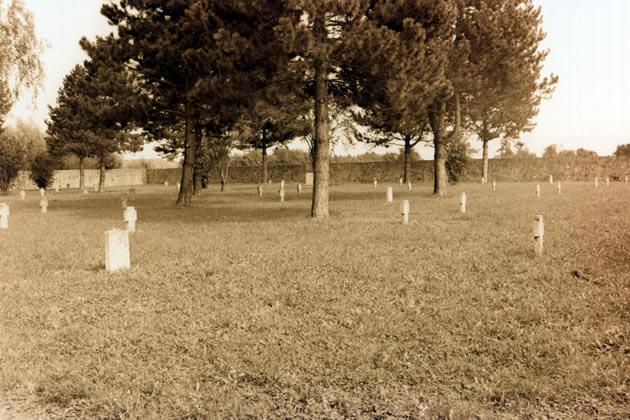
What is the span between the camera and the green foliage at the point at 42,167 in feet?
130

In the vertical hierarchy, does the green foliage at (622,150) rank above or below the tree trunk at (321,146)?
above

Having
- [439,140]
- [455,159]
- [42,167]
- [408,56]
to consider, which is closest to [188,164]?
[408,56]

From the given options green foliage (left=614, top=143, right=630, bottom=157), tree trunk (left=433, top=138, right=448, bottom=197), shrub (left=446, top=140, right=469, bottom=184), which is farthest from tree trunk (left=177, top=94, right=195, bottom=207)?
green foliage (left=614, top=143, right=630, bottom=157)

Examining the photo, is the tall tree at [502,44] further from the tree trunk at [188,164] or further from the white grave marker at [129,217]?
the white grave marker at [129,217]

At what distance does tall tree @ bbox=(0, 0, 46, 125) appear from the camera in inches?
547

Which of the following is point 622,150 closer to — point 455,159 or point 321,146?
point 455,159

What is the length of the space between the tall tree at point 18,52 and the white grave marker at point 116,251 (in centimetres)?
1053

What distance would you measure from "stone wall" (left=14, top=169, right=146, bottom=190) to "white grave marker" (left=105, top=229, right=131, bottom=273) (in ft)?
147

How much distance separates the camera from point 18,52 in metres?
14.3

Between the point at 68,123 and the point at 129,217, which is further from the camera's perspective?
the point at 68,123

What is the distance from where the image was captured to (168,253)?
9.03m

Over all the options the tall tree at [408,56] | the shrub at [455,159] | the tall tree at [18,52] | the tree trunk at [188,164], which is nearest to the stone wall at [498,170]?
the shrub at [455,159]

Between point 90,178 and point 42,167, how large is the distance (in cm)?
1264

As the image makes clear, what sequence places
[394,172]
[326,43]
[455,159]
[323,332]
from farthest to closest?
1. [394,172]
2. [455,159]
3. [326,43]
4. [323,332]
